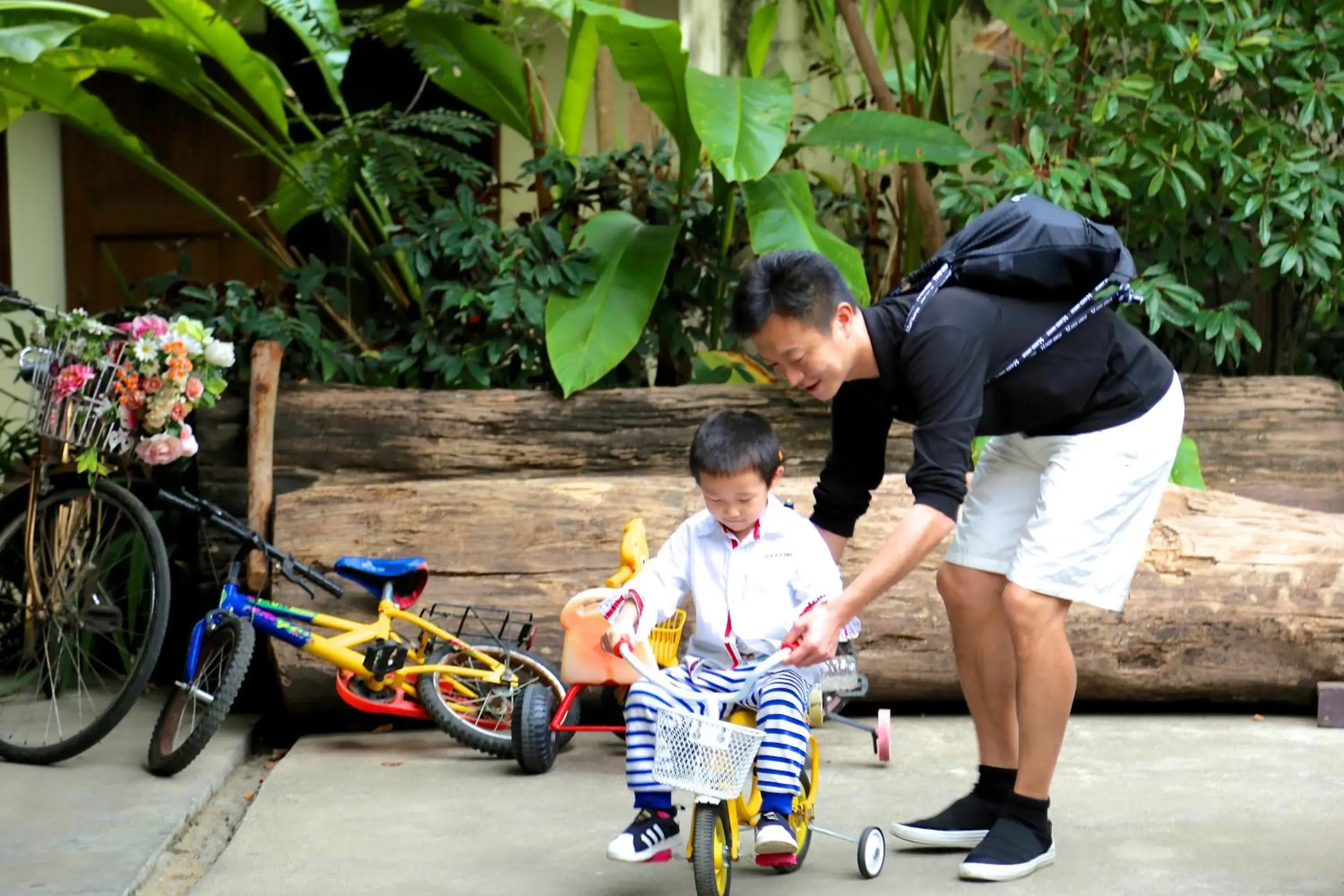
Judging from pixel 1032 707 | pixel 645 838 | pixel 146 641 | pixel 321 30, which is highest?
pixel 321 30

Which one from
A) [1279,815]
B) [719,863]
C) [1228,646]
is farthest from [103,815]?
[1228,646]

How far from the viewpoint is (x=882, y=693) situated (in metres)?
4.95

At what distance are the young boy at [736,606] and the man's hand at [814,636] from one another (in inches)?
6.9

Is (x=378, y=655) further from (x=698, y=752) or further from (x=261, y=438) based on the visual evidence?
(x=698, y=752)

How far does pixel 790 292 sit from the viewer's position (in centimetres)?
292

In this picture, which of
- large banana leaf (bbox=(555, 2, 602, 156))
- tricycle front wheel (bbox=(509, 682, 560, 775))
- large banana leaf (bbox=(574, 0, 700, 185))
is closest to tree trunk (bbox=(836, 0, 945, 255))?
large banana leaf (bbox=(574, 0, 700, 185))

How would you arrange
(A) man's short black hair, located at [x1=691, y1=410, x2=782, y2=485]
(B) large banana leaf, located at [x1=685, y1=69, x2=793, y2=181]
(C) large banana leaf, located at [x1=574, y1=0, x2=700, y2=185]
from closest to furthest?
(A) man's short black hair, located at [x1=691, y1=410, x2=782, y2=485] < (B) large banana leaf, located at [x1=685, y1=69, x2=793, y2=181] < (C) large banana leaf, located at [x1=574, y1=0, x2=700, y2=185]

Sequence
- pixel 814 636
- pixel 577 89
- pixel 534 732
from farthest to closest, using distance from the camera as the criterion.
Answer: pixel 577 89
pixel 534 732
pixel 814 636

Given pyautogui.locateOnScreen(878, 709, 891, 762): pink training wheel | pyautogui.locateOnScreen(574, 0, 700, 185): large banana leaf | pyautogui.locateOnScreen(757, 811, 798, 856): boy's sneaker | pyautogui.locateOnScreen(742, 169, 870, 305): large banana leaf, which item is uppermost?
pyautogui.locateOnScreen(574, 0, 700, 185): large banana leaf

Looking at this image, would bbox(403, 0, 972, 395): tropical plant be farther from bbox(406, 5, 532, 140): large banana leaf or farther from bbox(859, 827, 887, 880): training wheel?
bbox(859, 827, 887, 880): training wheel

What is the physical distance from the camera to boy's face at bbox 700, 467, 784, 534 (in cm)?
Result: 312

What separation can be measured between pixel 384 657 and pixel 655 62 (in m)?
2.30

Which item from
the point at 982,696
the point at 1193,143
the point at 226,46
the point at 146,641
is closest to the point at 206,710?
the point at 146,641

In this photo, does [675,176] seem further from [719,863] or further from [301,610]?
[719,863]
